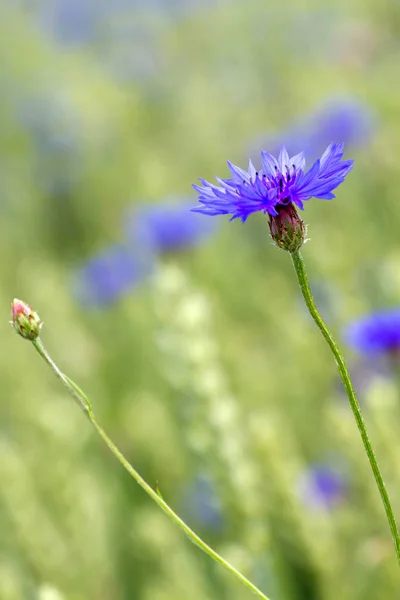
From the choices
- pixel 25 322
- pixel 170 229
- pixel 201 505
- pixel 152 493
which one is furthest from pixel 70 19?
pixel 152 493

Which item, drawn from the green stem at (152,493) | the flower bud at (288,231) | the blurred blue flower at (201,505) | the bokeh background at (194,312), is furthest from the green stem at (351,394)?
the blurred blue flower at (201,505)

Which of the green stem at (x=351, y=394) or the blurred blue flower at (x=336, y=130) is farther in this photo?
the blurred blue flower at (x=336, y=130)

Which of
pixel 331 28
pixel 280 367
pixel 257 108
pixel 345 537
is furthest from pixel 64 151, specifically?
pixel 345 537

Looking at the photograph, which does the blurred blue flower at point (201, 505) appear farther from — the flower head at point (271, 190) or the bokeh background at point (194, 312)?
the flower head at point (271, 190)

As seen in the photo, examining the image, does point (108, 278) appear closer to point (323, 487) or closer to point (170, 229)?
point (170, 229)

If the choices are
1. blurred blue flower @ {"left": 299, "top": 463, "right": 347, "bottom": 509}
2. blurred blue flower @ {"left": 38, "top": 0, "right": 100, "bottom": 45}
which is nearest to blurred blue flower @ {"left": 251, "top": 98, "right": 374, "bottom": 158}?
blurred blue flower @ {"left": 299, "top": 463, "right": 347, "bottom": 509}

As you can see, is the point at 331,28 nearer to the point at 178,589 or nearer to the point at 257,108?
the point at 257,108

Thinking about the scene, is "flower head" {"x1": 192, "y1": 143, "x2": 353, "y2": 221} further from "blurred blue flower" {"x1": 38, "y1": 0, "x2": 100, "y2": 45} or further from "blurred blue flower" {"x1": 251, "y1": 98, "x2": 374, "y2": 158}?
"blurred blue flower" {"x1": 38, "y1": 0, "x2": 100, "y2": 45}

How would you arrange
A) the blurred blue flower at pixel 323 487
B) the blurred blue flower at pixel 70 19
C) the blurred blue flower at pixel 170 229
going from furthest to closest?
the blurred blue flower at pixel 70 19 → the blurred blue flower at pixel 170 229 → the blurred blue flower at pixel 323 487
